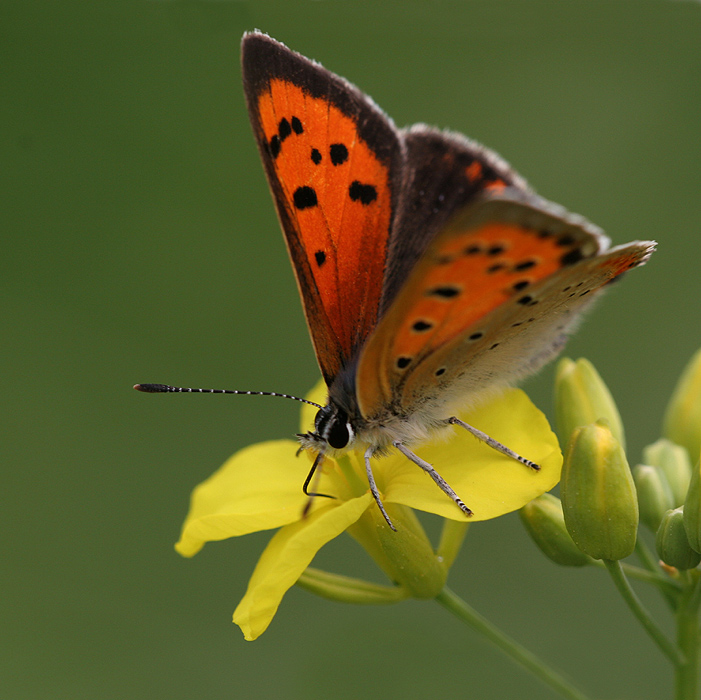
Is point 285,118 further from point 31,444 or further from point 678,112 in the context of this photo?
point 678,112

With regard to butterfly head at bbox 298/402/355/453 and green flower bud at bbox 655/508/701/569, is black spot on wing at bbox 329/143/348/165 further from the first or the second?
green flower bud at bbox 655/508/701/569

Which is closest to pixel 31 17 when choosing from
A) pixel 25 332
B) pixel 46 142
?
pixel 46 142

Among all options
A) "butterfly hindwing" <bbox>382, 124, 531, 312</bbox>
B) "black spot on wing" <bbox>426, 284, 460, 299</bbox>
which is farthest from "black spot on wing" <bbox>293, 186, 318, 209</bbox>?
"black spot on wing" <bbox>426, 284, 460, 299</bbox>

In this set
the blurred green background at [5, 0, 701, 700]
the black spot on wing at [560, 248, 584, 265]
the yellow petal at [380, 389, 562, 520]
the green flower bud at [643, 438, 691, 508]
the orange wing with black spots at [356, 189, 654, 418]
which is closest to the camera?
the orange wing with black spots at [356, 189, 654, 418]

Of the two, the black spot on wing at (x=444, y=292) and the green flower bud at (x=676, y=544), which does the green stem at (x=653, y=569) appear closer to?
the green flower bud at (x=676, y=544)

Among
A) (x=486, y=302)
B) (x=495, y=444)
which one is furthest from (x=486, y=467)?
(x=486, y=302)

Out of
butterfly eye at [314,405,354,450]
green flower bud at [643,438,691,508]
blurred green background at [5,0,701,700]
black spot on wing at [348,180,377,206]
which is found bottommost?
blurred green background at [5,0,701,700]

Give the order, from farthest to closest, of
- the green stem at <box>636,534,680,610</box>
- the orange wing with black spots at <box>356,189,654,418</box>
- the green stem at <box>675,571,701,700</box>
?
the green stem at <box>636,534,680,610</box> → the green stem at <box>675,571,701,700</box> → the orange wing with black spots at <box>356,189,654,418</box>
